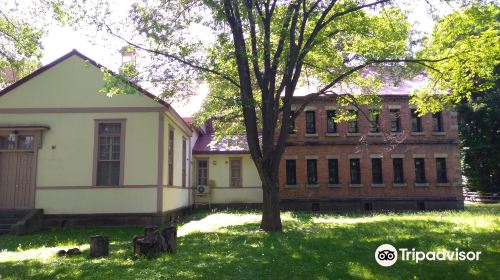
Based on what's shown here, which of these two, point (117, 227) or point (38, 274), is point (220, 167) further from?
point (38, 274)

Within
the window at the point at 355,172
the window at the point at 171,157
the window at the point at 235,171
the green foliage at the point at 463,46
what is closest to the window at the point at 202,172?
the window at the point at 235,171

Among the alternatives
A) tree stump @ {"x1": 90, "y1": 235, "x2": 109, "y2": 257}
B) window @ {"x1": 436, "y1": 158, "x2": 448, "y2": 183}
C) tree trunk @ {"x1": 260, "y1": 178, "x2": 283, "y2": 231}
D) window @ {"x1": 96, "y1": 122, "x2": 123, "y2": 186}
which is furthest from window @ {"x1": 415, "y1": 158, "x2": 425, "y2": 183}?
tree stump @ {"x1": 90, "y1": 235, "x2": 109, "y2": 257}

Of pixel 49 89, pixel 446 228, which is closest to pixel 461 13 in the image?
pixel 446 228

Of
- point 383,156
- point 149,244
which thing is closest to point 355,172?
point 383,156

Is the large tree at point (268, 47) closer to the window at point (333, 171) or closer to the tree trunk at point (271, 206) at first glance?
the tree trunk at point (271, 206)

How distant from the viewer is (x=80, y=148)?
15.6 meters

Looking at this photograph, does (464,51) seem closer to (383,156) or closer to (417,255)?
(417,255)

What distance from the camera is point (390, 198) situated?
2597 centimetres

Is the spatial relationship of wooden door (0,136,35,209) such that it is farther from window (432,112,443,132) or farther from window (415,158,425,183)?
window (432,112,443,132)

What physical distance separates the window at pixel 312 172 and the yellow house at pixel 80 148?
1234 cm

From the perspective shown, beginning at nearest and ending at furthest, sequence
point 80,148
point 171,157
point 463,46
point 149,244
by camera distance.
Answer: point 149,244
point 463,46
point 80,148
point 171,157

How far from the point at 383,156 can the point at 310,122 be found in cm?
499

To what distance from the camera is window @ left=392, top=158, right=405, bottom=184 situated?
86.1 feet

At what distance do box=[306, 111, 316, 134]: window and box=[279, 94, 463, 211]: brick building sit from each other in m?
0.21
